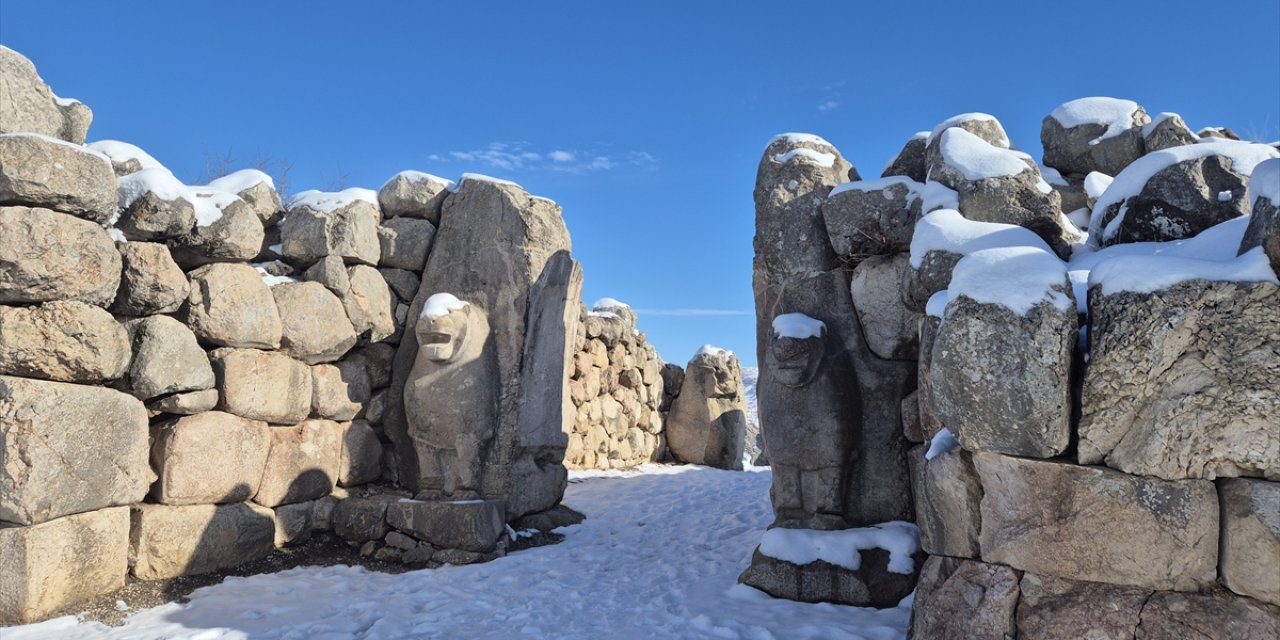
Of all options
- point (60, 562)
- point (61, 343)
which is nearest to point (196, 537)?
point (60, 562)

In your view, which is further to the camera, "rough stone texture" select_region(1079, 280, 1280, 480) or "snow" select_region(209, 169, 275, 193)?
"snow" select_region(209, 169, 275, 193)

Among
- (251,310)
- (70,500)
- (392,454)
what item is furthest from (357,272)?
(70,500)

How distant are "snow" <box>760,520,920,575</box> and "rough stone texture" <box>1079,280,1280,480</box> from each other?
6.31 ft

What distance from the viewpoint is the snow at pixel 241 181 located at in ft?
19.7

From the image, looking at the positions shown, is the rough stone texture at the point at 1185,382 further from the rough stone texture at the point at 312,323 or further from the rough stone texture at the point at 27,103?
the rough stone texture at the point at 27,103

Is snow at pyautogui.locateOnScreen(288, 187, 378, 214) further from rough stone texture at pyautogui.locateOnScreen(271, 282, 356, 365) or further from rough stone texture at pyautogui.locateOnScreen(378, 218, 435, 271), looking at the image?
rough stone texture at pyautogui.locateOnScreen(271, 282, 356, 365)

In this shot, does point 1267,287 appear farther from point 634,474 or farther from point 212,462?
point 634,474

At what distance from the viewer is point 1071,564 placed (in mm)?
2752

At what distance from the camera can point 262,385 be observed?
5312 millimetres

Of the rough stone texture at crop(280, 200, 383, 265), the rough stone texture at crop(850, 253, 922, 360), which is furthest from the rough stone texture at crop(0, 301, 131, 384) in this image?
the rough stone texture at crop(850, 253, 922, 360)

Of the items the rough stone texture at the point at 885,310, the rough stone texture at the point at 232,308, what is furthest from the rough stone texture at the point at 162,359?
the rough stone texture at the point at 885,310

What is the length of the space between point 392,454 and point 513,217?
2.13 m

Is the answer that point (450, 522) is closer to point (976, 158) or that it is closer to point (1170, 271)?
point (976, 158)

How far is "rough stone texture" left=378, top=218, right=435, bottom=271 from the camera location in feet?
21.4
